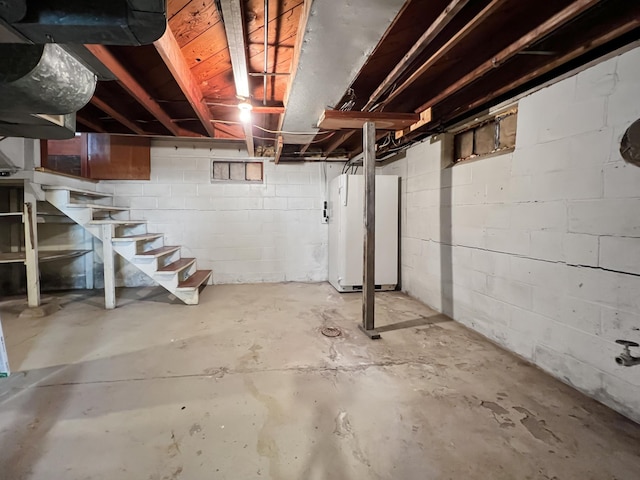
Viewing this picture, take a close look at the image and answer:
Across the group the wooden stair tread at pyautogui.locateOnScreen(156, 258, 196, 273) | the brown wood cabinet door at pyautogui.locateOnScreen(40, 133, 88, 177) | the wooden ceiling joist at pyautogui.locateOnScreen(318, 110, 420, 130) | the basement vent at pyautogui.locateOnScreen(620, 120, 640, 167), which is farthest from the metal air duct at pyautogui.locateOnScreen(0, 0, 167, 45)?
the brown wood cabinet door at pyautogui.locateOnScreen(40, 133, 88, 177)

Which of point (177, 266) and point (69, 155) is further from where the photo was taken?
point (69, 155)

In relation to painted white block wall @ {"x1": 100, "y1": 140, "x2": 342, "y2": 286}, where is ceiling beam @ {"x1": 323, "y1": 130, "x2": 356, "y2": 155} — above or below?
above

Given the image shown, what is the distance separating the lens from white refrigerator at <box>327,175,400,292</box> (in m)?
3.78

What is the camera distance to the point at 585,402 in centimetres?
166

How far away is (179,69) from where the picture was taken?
206cm

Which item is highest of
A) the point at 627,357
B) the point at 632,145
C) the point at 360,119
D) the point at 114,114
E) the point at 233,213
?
the point at 114,114

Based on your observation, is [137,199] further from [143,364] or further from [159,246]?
[143,364]

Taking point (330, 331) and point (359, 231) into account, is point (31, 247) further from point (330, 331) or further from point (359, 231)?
point (359, 231)

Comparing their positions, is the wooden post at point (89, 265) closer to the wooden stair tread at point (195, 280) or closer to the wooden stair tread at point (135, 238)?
the wooden stair tread at point (135, 238)

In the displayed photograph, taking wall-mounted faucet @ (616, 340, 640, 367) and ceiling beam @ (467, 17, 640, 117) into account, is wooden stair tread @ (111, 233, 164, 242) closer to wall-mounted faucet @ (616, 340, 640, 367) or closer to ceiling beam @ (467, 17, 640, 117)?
ceiling beam @ (467, 17, 640, 117)

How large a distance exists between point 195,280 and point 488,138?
354cm

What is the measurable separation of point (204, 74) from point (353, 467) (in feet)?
9.54

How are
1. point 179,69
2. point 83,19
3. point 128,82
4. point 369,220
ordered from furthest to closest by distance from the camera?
point 369,220
point 128,82
point 179,69
point 83,19

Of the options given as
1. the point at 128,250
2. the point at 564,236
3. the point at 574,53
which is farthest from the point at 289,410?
the point at 128,250
